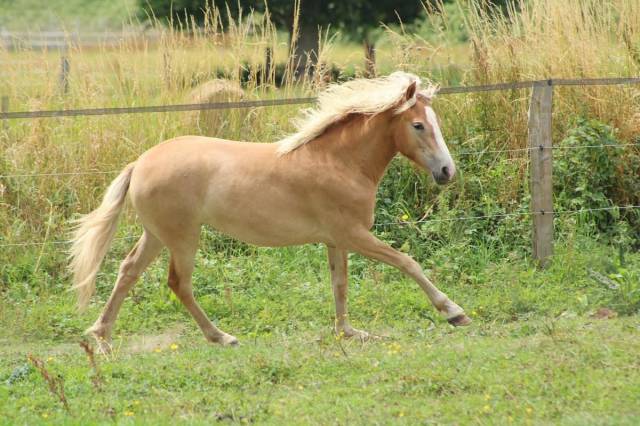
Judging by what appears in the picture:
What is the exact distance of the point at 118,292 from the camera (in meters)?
7.19

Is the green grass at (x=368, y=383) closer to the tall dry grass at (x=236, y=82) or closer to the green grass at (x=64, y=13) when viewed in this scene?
the tall dry grass at (x=236, y=82)

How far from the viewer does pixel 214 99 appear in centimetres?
1029

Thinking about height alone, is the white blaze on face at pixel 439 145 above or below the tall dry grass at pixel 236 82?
above

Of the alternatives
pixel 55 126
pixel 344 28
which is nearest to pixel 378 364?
pixel 55 126

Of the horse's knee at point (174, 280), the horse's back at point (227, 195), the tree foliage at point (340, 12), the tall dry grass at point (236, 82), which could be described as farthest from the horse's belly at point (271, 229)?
the tree foliage at point (340, 12)

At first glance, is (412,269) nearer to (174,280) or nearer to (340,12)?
(174,280)

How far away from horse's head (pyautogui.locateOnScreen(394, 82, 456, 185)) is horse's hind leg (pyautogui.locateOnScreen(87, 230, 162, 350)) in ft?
6.25

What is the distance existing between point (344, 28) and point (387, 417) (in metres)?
16.8

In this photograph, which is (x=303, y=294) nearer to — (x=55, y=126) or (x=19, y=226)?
(x=19, y=226)

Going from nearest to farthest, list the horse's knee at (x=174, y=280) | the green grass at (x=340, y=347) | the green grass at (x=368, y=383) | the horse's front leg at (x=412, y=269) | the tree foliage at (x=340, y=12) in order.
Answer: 1. the green grass at (x=368, y=383)
2. the green grass at (x=340, y=347)
3. the horse's front leg at (x=412, y=269)
4. the horse's knee at (x=174, y=280)
5. the tree foliage at (x=340, y=12)

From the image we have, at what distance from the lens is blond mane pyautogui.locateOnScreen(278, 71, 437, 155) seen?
694cm

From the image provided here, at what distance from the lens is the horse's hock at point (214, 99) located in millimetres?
9945

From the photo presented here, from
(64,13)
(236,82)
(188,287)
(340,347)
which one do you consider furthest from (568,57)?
(64,13)

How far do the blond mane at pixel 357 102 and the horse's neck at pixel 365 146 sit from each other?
0.09 m
